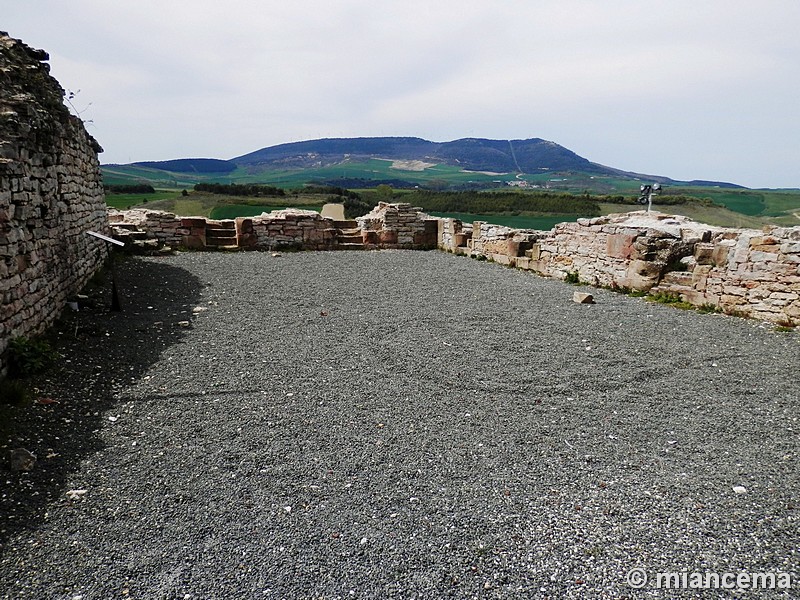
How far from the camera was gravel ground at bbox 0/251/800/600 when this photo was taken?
118 inches

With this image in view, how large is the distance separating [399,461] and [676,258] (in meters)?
8.84

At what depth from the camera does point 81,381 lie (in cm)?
541

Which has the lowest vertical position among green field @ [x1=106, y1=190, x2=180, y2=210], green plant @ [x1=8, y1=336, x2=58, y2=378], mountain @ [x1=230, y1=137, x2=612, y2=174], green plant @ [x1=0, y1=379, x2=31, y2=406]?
green plant @ [x1=0, y1=379, x2=31, y2=406]

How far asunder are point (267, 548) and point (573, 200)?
91.3ft

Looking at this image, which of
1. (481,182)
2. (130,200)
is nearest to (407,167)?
(481,182)

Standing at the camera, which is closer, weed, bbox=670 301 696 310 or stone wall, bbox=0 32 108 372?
stone wall, bbox=0 32 108 372

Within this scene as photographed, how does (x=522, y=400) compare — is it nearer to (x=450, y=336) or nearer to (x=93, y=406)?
(x=450, y=336)

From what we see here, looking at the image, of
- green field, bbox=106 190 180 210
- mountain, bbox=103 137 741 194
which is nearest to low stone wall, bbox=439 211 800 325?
green field, bbox=106 190 180 210

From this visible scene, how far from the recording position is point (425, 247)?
19.1m

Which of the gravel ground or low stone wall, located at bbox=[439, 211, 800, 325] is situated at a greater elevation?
low stone wall, located at bbox=[439, 211, 800, 325]

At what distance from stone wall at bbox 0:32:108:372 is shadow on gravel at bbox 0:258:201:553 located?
47cm

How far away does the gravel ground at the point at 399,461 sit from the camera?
3.01 m

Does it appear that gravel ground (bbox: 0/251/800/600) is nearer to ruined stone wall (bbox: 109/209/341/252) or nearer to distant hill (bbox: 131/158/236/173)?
ruined stone wall (bbox: 109/209/341/252)

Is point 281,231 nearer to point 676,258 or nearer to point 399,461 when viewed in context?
point 676,258
